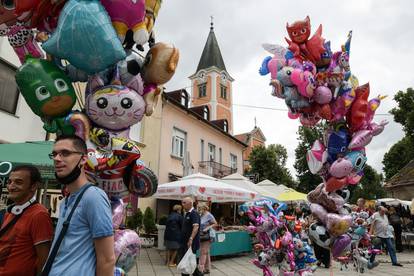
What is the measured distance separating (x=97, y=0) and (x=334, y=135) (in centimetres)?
400

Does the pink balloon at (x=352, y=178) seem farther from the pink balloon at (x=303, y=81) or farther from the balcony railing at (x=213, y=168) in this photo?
the balcony railing at (x=213, y=168)

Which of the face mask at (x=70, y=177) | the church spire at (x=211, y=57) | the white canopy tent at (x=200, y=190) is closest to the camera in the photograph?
the face mask at (x=70, y=177)

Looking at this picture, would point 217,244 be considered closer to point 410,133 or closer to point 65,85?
point 65,85

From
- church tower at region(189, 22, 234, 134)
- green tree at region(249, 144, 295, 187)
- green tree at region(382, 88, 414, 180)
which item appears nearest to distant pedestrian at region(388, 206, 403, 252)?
green tree at region(382, 88, 414, 180)

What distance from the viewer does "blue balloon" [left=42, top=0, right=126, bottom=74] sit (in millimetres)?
3197

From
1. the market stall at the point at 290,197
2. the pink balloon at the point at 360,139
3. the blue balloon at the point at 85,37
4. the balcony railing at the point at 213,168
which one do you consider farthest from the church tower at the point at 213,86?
the blue balloon at the point at 85,37

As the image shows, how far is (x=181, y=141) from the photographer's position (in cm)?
1916

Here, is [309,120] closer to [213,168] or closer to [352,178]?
[352,178]

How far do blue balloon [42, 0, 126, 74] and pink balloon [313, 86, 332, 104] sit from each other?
338 centimetres

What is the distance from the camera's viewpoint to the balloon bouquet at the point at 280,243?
16.3 feet

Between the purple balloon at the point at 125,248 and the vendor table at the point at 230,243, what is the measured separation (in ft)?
21.5

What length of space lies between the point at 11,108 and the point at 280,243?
938 centimetres

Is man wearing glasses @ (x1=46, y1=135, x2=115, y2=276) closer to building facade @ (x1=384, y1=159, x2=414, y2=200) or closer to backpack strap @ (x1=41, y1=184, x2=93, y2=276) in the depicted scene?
backpack strap @ (x1=41, y1=184, x2=93, y2=276)

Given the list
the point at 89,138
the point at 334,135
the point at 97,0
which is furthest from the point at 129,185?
the point at 334,135
